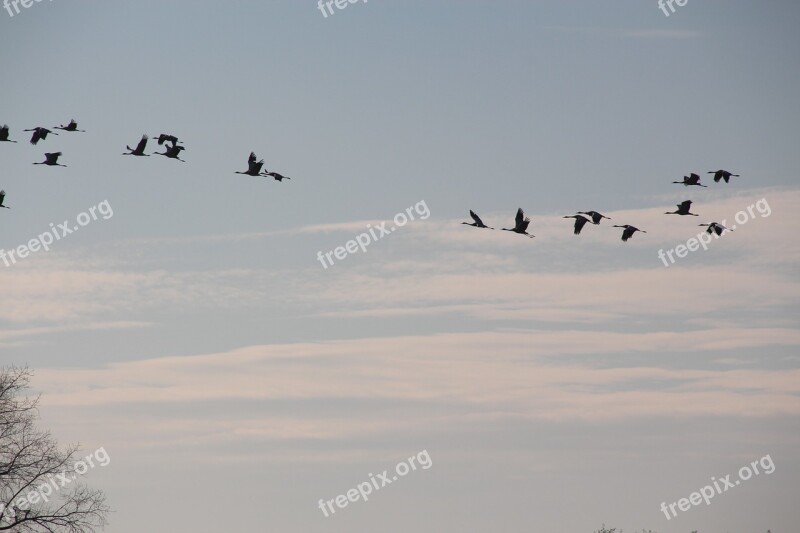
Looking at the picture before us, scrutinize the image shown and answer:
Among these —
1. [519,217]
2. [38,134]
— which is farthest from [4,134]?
[519,217]

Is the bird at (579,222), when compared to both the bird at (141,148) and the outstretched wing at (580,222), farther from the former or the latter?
the bird at (141,148)

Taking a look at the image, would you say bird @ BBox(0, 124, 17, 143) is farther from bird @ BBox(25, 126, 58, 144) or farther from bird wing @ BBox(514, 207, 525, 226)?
bird wing @ BBox(514, 207, 525, 226)

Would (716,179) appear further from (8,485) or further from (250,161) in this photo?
(8,485)

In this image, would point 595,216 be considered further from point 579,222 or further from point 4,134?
point 4,134

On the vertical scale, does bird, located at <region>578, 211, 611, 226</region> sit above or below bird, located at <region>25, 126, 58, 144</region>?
below

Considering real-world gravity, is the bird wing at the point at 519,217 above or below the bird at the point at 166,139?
below

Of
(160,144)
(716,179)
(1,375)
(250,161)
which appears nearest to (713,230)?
(716,179)

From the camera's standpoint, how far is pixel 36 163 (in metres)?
53.2

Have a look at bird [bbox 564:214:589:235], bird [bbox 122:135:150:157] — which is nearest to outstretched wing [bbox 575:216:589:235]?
bird [bbox 564:214:589:235]

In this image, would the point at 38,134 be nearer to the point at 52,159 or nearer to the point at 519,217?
the point at 52,159

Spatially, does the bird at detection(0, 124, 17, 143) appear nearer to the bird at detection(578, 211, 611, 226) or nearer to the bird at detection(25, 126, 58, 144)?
the bird at detection(25, 126, 58, 144)

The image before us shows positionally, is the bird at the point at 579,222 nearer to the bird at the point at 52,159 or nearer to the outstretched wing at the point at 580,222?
the outstretched wing at the point at 580,222

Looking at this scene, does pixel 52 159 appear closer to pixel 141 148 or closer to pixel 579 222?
pixel 141 148

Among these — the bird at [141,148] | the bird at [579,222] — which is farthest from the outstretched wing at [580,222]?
the bird at [141,148]
